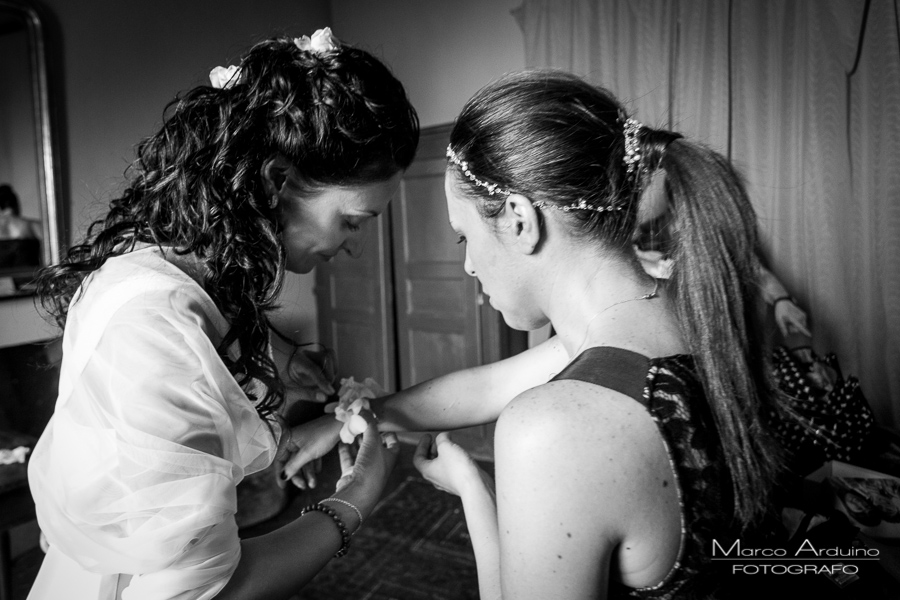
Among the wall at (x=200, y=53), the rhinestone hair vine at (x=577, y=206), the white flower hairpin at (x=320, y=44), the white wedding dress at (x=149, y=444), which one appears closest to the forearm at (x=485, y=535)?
the white wedding dress at (x=149, y=444)

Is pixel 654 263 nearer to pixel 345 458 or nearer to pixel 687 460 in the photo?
pixel 687 460

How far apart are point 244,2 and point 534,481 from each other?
4131 mm

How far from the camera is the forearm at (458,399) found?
150 cm

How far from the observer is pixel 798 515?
1284mm

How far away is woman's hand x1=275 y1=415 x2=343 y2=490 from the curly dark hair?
12.6 inches

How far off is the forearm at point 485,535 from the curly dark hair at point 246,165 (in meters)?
0.42

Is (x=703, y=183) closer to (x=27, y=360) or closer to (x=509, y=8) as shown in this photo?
(x=27, y=360)

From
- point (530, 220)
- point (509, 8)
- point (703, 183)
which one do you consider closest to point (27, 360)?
point (530, 220)

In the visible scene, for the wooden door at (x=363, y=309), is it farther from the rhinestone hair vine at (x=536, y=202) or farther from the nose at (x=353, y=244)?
the rhinestone hair vine at (x=536, y=202)

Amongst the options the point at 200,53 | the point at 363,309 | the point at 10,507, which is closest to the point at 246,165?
the point at 10,507

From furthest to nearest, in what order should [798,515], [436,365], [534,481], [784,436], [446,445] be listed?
[436,365] < [784,436] < [798,515] < [446,445] < [534,481]

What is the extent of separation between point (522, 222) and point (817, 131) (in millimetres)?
2578

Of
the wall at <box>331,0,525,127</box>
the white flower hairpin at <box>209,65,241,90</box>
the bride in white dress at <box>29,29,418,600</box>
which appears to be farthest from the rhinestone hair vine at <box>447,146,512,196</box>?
the wall at <box>331,0,525,127</box>

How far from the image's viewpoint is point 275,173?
1.03 meters
